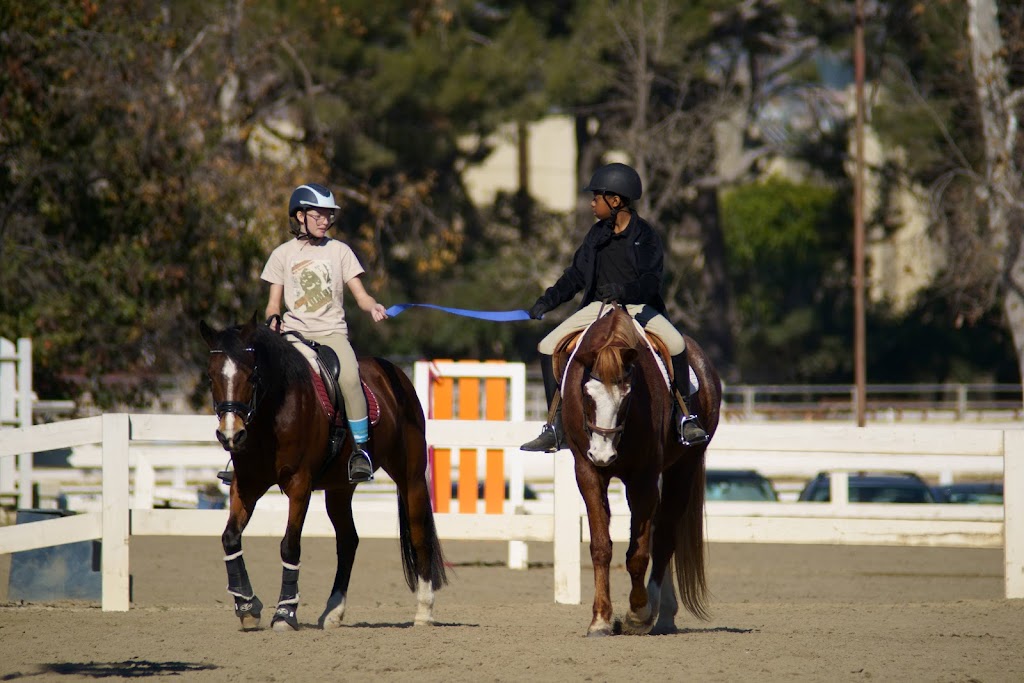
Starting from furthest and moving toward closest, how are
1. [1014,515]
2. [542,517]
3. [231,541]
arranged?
[542,517] < [1014,515] < [231,541]

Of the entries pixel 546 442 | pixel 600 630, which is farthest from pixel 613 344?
pixel 600 630

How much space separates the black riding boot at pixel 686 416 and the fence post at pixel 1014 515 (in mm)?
3098

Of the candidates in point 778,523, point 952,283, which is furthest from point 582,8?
point 778,523

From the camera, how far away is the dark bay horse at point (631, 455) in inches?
297

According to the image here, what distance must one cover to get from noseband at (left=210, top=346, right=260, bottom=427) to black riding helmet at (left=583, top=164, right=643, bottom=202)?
7.48 ft

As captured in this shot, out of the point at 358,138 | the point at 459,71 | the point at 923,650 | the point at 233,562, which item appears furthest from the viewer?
the point at 358,138

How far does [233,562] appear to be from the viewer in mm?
8289

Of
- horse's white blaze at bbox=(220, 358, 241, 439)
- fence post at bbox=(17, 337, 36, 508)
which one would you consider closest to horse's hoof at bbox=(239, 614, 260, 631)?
horse's white blaze at bbox=(220, 358, 241, 439)

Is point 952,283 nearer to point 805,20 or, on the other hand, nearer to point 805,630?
A: point 805,20

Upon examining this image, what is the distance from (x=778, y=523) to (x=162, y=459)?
9.36 metres

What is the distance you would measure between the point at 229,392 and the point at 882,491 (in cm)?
1325

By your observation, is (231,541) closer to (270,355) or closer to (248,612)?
(248,612)

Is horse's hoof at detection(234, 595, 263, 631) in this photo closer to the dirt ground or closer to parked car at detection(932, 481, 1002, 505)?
the dirt ground

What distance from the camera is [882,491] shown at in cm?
1902
